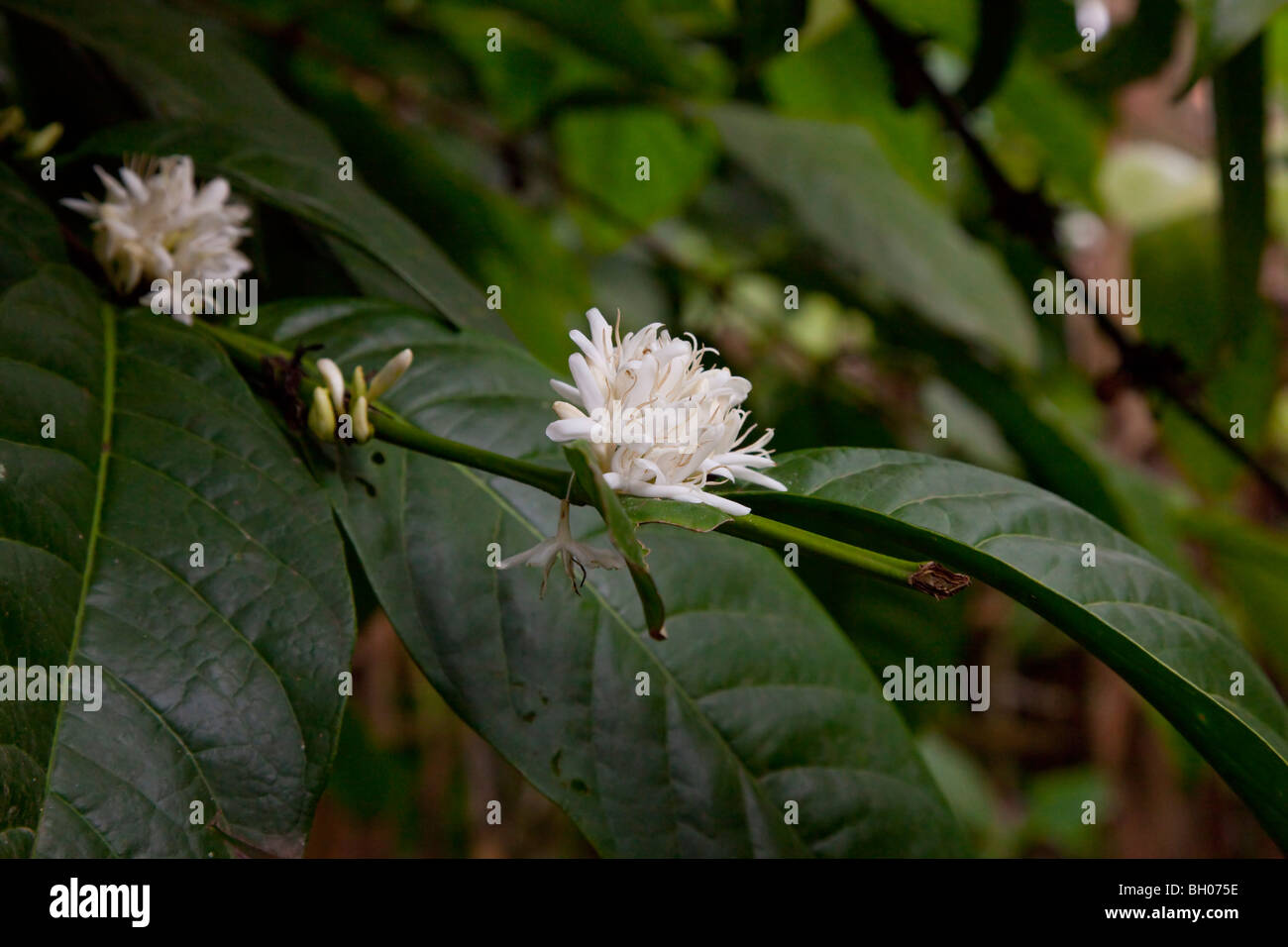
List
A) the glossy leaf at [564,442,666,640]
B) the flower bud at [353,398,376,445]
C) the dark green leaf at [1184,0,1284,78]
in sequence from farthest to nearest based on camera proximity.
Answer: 1. the dark green leaf at [1184,0,1284,78]
2. the flower bud at [353,398,376,445]
3. the glossy leaf at [564,442,666,640]

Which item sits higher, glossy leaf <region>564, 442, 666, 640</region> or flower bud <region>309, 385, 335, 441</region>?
flower bud <region>309, 385, 335, 441</region>

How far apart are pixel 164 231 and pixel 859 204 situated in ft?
2.38

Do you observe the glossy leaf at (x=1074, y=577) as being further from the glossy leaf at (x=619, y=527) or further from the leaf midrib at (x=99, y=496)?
the leaf midrib at (x=99, y=496)

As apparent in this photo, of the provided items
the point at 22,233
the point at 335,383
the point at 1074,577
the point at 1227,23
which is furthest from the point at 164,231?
the point at 1227,23

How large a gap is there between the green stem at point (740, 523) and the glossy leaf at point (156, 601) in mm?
61

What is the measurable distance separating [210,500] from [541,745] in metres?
0.20

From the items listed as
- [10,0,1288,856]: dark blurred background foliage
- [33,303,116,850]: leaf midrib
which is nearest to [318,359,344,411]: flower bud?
[33,303,116,850]: leaf midrib

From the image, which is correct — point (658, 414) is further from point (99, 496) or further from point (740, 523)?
point (99, 496)

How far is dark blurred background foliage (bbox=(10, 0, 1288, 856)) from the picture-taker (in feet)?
3.15

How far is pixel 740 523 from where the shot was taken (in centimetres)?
39

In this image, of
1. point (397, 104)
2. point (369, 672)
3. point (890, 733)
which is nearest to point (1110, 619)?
point (890, 733)

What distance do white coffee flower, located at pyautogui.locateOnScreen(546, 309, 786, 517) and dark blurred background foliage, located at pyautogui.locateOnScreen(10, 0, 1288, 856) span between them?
315mm

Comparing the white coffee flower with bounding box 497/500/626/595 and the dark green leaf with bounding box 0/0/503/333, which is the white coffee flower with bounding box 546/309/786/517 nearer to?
the white coffee flower with bounding box 497/500/626/595
